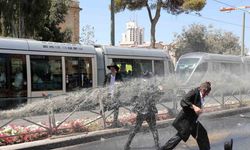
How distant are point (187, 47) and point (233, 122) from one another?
3712 cm

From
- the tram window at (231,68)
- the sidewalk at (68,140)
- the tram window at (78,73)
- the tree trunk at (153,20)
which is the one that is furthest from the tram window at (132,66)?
the sidewalk at (68,140)

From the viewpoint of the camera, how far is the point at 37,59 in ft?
55.0

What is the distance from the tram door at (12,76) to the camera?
614 inches

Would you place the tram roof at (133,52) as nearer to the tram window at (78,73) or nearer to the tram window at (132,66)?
the tram window at (132,66)

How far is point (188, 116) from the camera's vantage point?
26.3 ft

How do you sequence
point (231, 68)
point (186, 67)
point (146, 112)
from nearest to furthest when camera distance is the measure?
point (146, 112), point (186, 67), point (231, 68)

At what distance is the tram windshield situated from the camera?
27.6m

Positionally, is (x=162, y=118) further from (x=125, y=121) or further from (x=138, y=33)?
(x=138, y=33)

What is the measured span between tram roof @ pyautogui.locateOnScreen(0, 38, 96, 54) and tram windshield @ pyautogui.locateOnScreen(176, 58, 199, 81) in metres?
9.82

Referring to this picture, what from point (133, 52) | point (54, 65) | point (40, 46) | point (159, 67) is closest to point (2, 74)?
point (40, 46)

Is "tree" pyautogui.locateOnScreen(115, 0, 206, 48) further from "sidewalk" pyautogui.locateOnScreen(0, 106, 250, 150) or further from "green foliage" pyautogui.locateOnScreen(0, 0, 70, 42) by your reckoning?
"sidewalk" pyautogui.locateOnScreen(0, 106, 250, 150)

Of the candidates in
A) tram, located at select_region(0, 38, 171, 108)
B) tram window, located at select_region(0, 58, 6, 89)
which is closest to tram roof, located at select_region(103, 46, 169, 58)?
tram, located at select_region(0, 38, 171, 108)

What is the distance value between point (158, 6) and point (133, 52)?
901cm

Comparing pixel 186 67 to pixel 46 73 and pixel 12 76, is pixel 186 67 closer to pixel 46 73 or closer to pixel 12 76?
pixel 46 73
